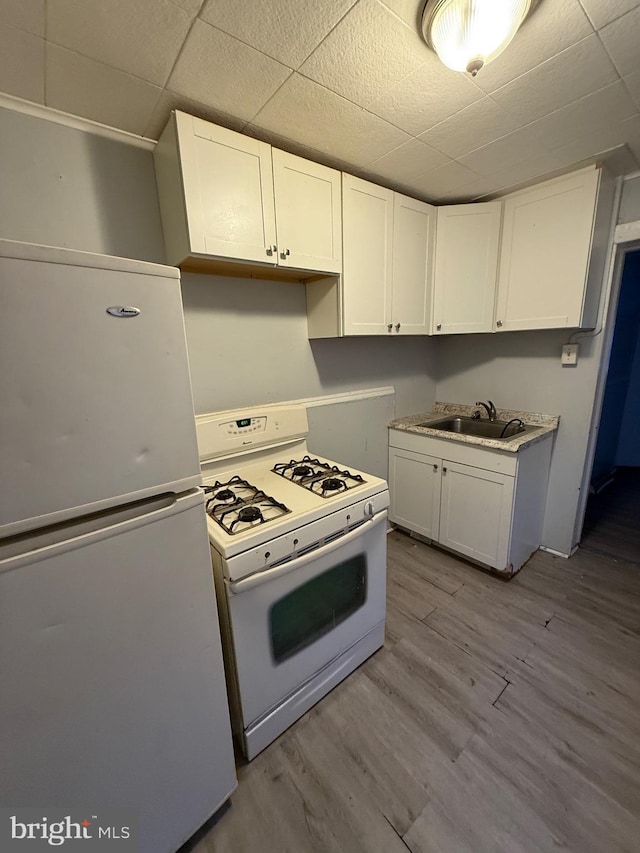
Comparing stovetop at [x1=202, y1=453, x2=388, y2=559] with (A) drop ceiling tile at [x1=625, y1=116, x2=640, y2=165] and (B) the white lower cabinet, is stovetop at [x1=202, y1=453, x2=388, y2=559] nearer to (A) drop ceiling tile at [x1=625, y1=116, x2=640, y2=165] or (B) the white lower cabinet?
(B) the white lower cabinet

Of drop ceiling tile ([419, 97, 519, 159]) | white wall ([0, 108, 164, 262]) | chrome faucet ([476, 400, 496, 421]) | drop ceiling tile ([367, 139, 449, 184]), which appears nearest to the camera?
white wall ([0, 108, 164, 262])

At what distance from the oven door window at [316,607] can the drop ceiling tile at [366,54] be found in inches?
68.9

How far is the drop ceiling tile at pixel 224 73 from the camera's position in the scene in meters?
1.00

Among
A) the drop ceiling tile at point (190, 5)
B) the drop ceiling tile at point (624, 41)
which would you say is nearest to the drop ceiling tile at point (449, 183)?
the drop ceiling tile at point (624, 41)

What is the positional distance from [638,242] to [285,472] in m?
2.36

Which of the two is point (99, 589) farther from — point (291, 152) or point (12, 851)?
point (291, 152)

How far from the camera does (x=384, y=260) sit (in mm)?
1949

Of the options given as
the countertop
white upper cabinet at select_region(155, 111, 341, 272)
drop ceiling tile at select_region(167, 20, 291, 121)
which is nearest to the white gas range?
white upper cabinet at select_region(155, 111, 341, 272)

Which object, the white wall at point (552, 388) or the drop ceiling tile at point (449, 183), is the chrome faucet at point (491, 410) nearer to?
the white wall at point (552, 388)

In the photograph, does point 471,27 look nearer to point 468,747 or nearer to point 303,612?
point 303,612

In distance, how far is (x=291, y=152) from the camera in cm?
159

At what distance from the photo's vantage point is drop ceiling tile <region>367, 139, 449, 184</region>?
62.2 inches

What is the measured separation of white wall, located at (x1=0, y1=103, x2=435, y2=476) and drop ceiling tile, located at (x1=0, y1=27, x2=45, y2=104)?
80mm

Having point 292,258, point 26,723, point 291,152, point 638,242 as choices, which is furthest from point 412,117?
point 26,723
